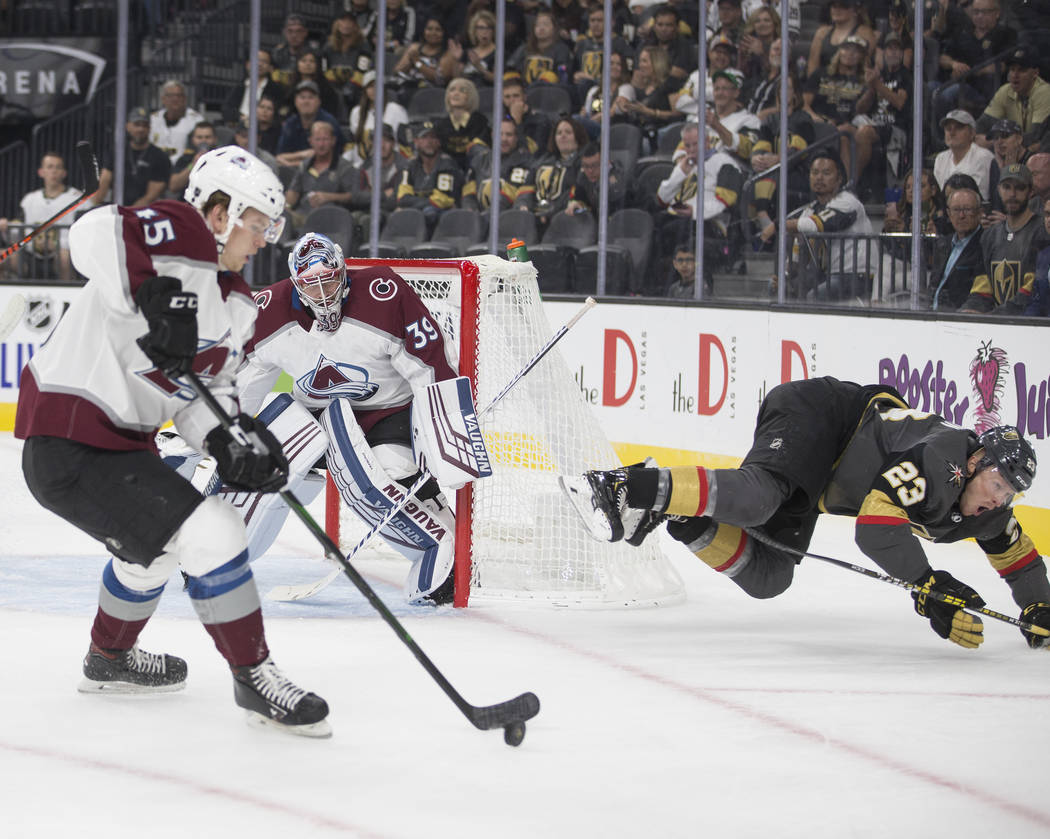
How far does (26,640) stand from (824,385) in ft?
6.12

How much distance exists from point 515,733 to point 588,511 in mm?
834

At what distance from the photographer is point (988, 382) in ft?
15.5

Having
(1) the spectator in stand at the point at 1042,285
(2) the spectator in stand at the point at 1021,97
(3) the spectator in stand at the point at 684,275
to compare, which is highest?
(2) the spectator in stand at the point at 1021,97

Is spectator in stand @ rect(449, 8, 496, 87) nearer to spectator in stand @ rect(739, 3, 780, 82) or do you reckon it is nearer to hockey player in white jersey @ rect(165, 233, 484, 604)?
spectator in stand @ rect(739, 3, 780, 82)

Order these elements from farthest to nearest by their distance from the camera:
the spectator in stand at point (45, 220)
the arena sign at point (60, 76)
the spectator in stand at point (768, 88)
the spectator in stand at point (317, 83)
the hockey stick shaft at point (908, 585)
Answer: the arena sign at point (60, 76) < the spectator in stand at point (317, 83) < the spectator in stand at point (45, 220) < the spectator in stand at point (768, 88) < the hockey stick shaft at point (908, 585)

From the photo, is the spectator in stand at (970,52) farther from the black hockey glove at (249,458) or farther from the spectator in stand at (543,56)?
the black hockey glove at (249,458)

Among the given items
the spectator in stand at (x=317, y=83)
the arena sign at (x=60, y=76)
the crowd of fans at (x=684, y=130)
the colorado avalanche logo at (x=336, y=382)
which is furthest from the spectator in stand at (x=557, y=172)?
the arena sign at (x=60, y=76)

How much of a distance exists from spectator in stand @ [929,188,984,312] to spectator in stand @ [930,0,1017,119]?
343mm

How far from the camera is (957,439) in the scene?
3184mm

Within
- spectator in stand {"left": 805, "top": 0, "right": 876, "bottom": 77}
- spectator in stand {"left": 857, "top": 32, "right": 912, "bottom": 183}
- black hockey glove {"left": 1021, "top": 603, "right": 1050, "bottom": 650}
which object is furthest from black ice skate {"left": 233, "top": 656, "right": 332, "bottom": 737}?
spectator in stand {"left": 805, "top": 0, "right": 876, "bottom": 77}

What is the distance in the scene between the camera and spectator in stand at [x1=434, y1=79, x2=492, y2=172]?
7285 millimetres

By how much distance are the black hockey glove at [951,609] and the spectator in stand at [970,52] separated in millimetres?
2521

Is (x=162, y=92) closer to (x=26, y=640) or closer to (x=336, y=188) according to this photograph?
(x=336, y=188)

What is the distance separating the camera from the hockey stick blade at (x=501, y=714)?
250 cm
